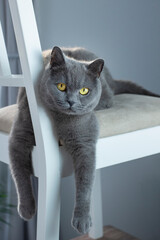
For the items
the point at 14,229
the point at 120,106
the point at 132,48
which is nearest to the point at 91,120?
the point at 120,106

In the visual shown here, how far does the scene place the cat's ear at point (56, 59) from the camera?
75cm

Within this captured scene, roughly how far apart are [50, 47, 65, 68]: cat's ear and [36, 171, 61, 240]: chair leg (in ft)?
0.82

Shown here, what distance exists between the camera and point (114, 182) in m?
1.93

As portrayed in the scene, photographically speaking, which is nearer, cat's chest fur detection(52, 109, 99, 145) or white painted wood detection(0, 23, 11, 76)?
cat's chest fur detection(52, 109, 99, 145)

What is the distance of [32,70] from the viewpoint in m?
0.74

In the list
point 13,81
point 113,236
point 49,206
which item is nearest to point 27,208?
point 49,206

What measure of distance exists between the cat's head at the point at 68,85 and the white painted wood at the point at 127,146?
0.14 meters

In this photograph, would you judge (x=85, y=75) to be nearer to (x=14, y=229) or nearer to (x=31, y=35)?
(x=31, y=35)

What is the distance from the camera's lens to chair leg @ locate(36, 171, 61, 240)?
2.51ft

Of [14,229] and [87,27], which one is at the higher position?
[87,27]

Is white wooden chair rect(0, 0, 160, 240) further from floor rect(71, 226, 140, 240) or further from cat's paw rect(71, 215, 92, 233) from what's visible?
floor rect(71, 226, 140, 240)

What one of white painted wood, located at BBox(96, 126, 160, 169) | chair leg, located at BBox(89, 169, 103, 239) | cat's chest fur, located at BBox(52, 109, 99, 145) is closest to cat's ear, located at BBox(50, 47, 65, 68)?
cat's chest fur, located at BBox(52, 109, 99, 145)

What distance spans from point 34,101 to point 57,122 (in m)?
0.08

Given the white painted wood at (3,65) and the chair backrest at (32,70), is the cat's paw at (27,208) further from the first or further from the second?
the white painted wood at (3,65)
